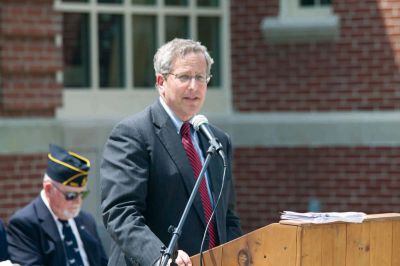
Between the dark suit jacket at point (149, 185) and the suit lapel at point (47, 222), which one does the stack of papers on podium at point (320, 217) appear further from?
the suit lapel at point (47, 222)

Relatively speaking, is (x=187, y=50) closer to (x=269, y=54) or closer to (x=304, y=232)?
(x=304, y=232)

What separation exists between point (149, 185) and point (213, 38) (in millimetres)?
7454

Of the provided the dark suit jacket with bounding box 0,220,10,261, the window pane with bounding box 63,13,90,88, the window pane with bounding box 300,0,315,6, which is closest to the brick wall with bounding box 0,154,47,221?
the window pane with bounding box 63,13,90,88

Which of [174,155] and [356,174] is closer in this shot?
[174,155]

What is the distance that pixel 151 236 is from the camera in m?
4.21

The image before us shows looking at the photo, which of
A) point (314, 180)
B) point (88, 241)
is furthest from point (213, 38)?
point (88, 241)

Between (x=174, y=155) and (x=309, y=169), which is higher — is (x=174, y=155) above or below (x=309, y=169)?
above

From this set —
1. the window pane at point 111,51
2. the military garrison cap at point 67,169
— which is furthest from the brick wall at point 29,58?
the military garrison cap at point 67,169

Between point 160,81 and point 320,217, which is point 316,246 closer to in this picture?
point 320,217

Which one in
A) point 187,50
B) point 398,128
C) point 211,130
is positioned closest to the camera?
point 187,50

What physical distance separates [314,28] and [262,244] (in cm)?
727

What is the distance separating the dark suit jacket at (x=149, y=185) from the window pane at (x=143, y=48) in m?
6.74

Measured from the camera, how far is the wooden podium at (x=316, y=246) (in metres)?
3.95

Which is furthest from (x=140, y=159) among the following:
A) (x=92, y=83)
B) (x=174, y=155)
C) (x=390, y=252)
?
(x=92, y=83)
